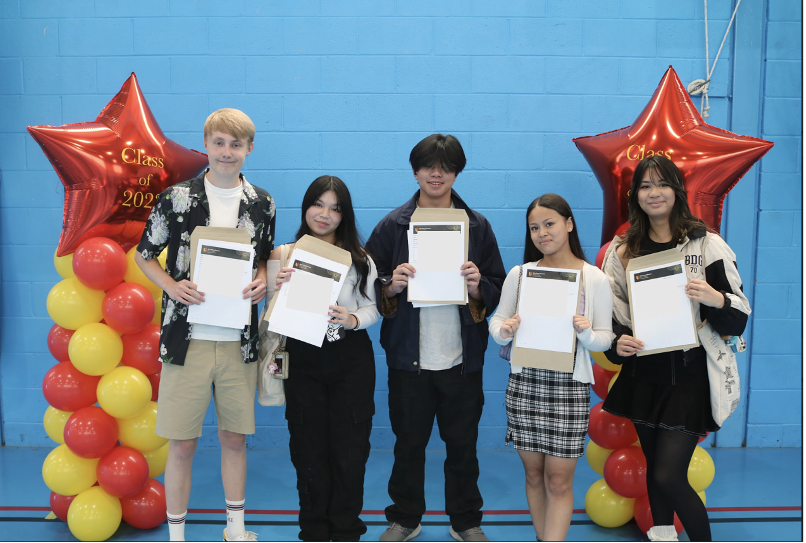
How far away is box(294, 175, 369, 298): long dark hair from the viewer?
215 cm

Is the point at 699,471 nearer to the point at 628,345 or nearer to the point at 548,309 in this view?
the point at 628,345

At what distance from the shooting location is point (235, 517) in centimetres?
225

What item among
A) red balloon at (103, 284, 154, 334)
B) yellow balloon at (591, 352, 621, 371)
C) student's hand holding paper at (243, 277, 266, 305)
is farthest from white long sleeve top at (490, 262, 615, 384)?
red balloon at (103, 284, 154, 334)

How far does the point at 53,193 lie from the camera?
3.36m

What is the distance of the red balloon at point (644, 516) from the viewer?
2436 mm

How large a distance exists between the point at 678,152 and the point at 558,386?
1.21 m

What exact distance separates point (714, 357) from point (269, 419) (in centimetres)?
250

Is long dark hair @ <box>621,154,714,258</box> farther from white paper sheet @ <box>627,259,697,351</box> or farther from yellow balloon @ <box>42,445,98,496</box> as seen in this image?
yellow balloon @ <box>42,445,98,496</box>

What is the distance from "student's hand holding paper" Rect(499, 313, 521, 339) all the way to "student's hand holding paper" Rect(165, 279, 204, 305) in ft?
3.69

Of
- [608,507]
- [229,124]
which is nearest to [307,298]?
[229,124]

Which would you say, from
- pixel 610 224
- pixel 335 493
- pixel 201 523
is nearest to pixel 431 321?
pixel 335 493

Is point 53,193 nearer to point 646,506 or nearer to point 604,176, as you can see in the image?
point 604,176

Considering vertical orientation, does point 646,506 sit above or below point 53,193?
below

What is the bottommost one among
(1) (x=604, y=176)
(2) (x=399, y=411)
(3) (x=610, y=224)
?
(2) (x=399, y=411)
